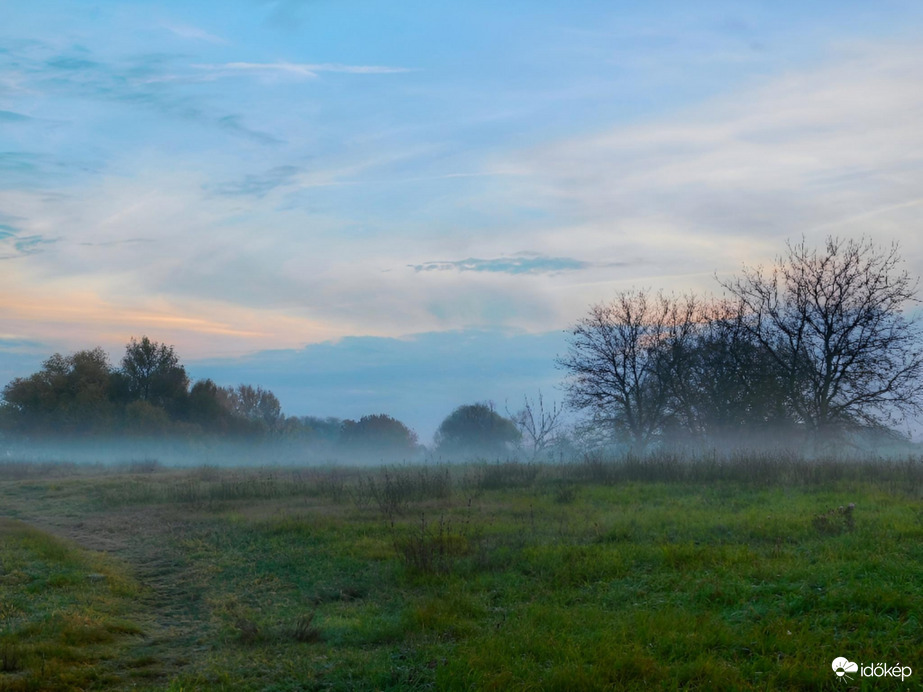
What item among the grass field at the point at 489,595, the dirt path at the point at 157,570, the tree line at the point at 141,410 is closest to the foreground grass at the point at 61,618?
the grass field at the point at 489,595

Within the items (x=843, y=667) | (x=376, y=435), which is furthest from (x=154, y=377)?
(x=843, y=667)

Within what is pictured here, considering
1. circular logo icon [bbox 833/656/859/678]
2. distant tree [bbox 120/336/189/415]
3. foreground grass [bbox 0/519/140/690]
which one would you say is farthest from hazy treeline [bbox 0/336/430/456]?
circular logo icon [bbox 833/656/859/678]

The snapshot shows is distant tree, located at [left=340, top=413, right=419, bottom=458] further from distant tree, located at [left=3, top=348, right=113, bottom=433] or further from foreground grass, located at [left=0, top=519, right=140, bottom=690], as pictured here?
foreground grass, located at [left=0, top=519, right=140, bottom=690]

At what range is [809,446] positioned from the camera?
2608 centimetres

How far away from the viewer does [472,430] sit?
234ft

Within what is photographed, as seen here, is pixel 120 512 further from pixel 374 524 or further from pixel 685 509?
pixel 685 509

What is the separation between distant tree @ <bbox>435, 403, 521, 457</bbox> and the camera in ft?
224

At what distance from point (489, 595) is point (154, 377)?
2272 inches

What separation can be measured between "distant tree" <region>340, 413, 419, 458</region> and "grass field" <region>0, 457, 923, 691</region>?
61698 millimetres

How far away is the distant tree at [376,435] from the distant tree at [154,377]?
22.1m

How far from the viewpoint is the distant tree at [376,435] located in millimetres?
77375

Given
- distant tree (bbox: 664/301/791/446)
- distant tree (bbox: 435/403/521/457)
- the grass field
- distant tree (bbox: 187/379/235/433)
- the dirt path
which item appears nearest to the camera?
the grass field

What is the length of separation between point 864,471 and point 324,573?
549 inches

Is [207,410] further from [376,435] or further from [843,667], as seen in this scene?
[843,667]
